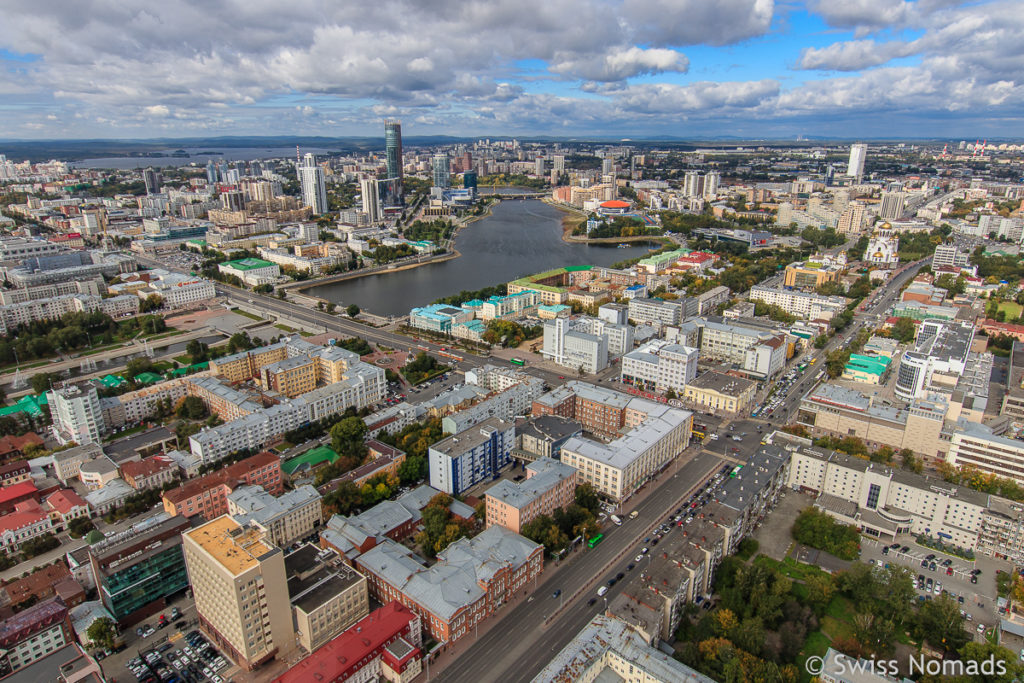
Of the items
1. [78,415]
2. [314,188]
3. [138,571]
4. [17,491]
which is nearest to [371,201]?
[314,188]

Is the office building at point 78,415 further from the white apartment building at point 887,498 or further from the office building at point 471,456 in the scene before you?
the white apartment building at point 887,498

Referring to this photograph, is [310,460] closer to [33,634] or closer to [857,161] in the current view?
[33,634]

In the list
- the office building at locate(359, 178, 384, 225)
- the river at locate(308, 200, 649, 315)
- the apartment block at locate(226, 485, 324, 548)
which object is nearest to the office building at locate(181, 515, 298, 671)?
the apartment block at locate(226, 485, 324, 548)

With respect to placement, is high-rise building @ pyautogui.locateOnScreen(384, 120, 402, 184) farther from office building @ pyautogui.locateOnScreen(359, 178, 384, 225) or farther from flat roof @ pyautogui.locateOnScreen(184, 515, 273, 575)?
flat roof @ pyautogui.locateOnScreen(184, 515, 273, 575)

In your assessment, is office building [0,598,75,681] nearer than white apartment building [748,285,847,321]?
A: Yes

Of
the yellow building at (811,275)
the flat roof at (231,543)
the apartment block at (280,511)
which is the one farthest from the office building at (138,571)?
the yellow building at (811,275)

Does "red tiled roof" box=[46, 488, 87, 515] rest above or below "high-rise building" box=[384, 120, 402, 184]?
below
